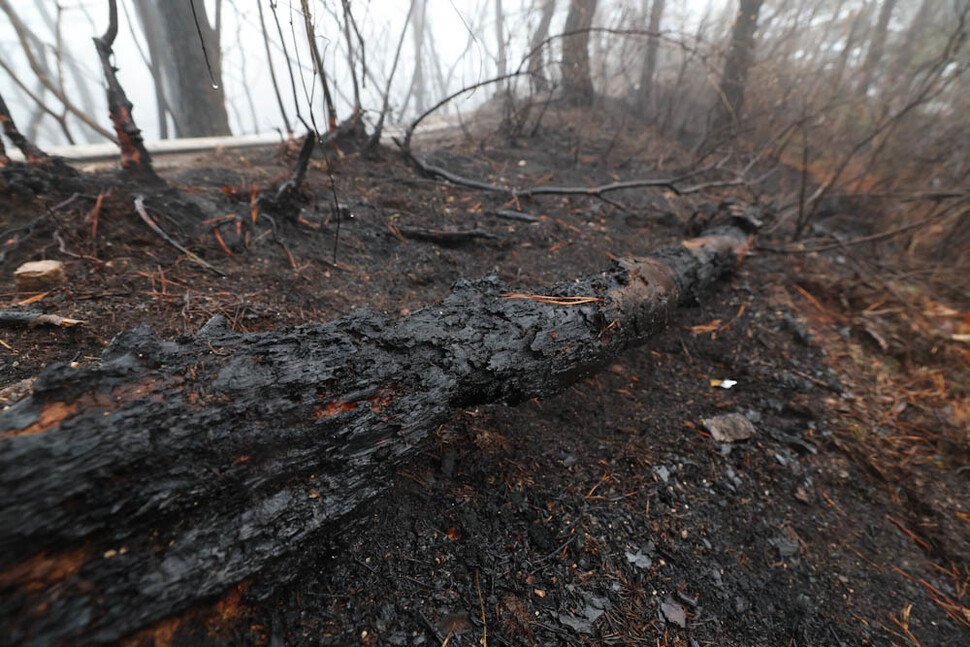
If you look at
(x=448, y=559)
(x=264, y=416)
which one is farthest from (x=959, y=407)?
(x=264, y=416)

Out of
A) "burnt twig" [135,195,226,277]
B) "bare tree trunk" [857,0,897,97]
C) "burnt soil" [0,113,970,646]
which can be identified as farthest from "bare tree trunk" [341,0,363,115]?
"bare tree trunk" [857,0,897,97]

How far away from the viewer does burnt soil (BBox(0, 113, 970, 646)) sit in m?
1.18

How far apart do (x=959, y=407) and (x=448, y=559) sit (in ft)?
10.3

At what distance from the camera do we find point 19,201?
2045 millimetres

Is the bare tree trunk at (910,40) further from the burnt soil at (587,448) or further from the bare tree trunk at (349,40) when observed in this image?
the bare tree trunk at (349,40)

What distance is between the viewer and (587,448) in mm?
1738

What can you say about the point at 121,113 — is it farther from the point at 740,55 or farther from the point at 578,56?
the point at 740,55

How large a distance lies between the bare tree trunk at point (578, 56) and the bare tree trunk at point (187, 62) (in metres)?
3.84

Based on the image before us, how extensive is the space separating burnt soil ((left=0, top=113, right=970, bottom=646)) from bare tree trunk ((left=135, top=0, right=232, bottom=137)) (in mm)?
1018

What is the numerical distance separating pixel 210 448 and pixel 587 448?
1.43 metres

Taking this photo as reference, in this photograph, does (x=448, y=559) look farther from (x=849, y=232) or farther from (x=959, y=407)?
(x=849, y=232)

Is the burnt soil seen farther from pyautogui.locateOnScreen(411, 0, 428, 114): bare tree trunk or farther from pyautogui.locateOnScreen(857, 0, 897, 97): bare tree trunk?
pyautogui.locateOnScreen(411, 0, 428, 114): bare tree trunk

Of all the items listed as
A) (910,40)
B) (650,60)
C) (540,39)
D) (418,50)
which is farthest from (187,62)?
(910,40)

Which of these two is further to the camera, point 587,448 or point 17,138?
point 17,138
